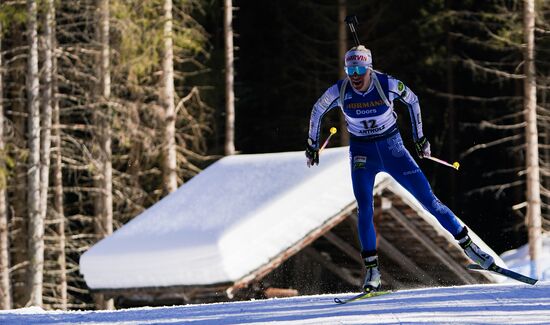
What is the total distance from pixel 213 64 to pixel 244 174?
18787 mm

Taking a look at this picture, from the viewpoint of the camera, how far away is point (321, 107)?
32.6ft

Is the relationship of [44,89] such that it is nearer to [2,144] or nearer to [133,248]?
[2,144]

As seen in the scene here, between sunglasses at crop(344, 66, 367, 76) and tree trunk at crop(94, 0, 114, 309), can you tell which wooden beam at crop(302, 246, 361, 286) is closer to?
tree trunk at crop(94, 0, 114, 309)

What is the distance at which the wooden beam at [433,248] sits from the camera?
16.9 m

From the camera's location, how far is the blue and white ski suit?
378 inches

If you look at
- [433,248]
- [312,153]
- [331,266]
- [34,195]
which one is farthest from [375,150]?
[34,195]

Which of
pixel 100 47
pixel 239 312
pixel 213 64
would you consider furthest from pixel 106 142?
pixel 239 312

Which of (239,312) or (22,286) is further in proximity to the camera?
(22,286)

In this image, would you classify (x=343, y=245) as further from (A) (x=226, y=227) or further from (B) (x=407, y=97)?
(B) (x=407, y=97)

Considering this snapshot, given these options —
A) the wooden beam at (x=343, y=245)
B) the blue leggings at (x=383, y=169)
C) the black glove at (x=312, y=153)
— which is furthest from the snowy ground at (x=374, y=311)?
the wooden beam at (x=343, y=245)

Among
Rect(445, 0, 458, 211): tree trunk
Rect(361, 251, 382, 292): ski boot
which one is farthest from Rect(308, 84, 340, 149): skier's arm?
Rect(445, 0, 458, 211): tree trunk

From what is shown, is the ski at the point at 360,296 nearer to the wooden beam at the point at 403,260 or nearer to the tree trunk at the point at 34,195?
the wooden beam at the point at 403,260

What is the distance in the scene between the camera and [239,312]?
351 inches

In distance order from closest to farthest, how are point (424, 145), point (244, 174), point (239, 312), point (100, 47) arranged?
point (239, 312) < point (424, 145) < point (244, 174) < point (100, 47)
